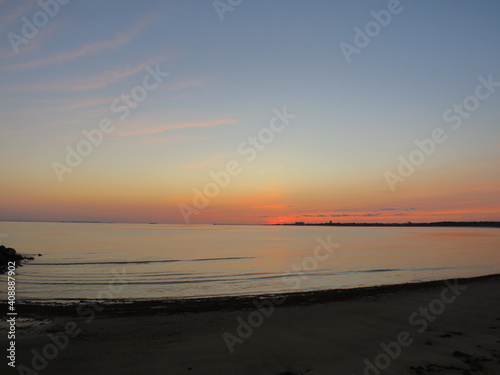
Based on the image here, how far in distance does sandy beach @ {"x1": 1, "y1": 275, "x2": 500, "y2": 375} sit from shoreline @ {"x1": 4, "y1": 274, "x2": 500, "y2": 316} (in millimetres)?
90

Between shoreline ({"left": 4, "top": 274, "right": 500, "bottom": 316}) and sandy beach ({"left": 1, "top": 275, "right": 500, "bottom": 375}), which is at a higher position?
shoreline ({"left": 4, "top": 274, "right": 500, "bottom": 316})

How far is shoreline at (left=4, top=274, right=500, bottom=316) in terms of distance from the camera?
14828 millimetres

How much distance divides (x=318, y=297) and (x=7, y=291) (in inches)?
681

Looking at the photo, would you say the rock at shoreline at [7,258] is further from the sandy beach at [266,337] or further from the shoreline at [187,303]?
the sandy beach at [266,337]

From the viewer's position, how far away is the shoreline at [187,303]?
14.8m

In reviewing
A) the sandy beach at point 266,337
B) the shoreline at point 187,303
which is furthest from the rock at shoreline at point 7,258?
the sandy beach at point 266,337

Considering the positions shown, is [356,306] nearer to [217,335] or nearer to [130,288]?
[217,335]

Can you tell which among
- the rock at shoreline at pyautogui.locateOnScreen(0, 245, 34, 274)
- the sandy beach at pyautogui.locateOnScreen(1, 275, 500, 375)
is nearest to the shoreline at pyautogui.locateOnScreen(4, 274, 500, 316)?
the sandy beach at pyautogui.locateOnScreen(1, 275, 500, 375)

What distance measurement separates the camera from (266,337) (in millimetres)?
10141

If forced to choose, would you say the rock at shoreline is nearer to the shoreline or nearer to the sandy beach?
the shoreline

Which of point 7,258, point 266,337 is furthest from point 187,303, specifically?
point 7,258

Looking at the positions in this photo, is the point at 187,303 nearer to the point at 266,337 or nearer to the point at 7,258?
the point at 266,337

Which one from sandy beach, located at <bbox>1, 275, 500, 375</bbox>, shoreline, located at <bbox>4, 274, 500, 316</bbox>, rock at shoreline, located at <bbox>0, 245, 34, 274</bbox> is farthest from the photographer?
rock at shoreline, located at <bbox>0, 245, 34, 274</bbox>

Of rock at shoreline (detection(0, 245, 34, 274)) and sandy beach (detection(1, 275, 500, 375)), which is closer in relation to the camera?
sandy beach (detection(1, 275, 500, 375))
